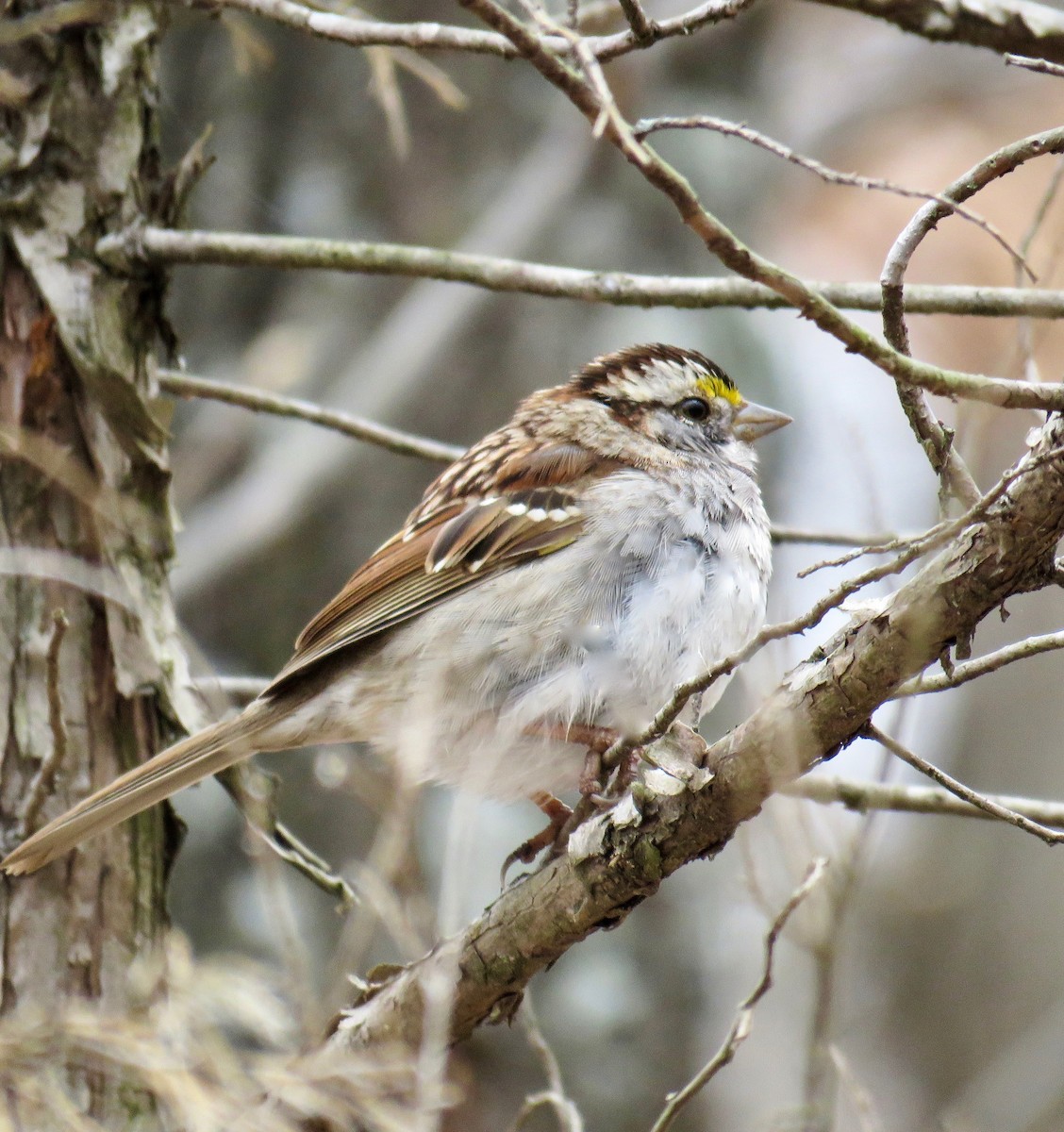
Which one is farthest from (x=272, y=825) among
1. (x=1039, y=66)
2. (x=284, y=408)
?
(x=1039, y=66)

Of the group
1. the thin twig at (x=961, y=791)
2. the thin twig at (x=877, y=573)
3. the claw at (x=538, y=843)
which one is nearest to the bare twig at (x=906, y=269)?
the thin twig at (x=877, y=573)

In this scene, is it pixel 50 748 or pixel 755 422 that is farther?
pixel 755 422

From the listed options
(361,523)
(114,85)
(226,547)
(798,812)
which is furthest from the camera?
(361,523)

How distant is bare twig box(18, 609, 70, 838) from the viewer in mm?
2254

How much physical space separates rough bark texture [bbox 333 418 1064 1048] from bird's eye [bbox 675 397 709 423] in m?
1.54

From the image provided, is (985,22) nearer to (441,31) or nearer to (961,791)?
(441,31)

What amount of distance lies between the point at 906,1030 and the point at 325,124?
4183 millimetres

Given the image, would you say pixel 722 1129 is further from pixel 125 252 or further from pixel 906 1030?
pixel 125 252

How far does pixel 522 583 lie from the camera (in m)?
3.06

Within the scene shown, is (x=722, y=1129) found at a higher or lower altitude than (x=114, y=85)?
lower

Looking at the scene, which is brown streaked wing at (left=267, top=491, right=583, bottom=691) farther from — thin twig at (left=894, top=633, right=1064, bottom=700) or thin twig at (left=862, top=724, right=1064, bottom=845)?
thin twig at (left=894, top=633, right=1064, bottom=700)

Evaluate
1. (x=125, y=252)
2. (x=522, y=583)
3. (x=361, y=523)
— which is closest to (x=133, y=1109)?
(x=522, y=583)

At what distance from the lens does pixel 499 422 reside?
5.04 m

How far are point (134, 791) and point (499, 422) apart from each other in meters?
2.55
